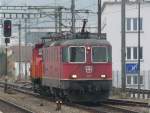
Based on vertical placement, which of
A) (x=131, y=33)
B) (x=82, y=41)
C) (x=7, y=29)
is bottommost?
(x=82, y=41)

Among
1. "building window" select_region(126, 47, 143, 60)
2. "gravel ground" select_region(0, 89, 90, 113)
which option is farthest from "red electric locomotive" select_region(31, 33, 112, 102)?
"building window" select_region(126, 47, 143, 60)

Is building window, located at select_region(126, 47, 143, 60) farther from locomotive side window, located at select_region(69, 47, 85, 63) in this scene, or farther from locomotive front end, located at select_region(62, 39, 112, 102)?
locomotive side window, located at select_region(69, 47, 85, 63)

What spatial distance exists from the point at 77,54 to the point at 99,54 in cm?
98

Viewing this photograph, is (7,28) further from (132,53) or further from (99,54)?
(132,53)

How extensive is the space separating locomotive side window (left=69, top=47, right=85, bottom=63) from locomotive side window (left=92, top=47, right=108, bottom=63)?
48 cm

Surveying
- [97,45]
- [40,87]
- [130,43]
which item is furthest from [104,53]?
[130,43]

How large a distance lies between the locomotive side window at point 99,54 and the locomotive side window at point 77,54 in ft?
1.58

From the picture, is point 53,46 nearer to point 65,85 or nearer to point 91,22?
point 65,85

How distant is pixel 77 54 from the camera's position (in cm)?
2703

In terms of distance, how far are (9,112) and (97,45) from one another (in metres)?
6.30

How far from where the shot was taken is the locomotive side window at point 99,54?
27.1 meters

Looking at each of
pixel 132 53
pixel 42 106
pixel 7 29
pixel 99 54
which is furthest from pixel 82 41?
pixel 132 53

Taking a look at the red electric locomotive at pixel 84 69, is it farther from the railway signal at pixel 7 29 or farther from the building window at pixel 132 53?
the building window at pixel 132 53

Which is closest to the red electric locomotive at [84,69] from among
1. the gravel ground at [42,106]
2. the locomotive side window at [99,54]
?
the locomotive side window at [99,54]
